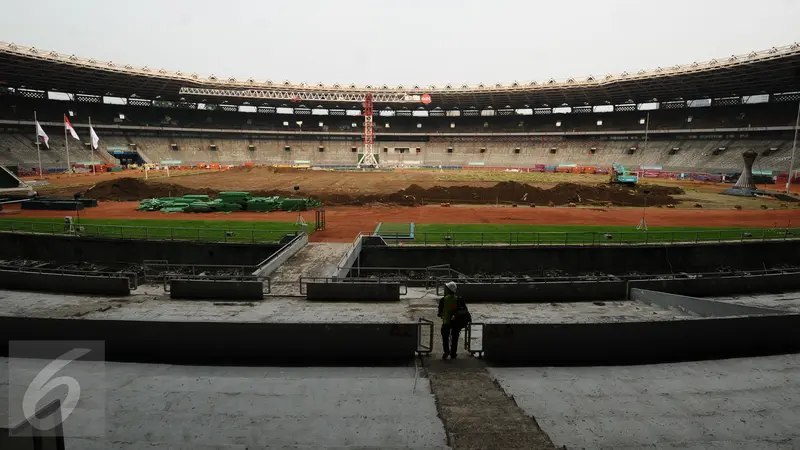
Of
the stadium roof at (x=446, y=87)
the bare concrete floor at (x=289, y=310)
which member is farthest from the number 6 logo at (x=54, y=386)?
the stadium roof at (x=446, y=87)

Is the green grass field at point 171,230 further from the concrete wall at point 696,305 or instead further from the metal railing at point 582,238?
the concrete wall at point 696,305

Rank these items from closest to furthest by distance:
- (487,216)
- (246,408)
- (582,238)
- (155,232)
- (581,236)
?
1. (246,408)
2. (582,238)
3. (581,236)
4. (155,232)
5. (487,216)

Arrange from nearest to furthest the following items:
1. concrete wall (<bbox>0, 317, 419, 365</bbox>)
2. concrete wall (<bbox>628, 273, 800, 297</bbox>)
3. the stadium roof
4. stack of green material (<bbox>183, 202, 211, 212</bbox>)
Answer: concrete wall (<bbox>0, 317, 419, 365</bbox>) < concrete wall (<bbox>628, 273, 800, 297</bbox>) < stack of green material (<bbox>183, 202, 211, 212</bbox>) < the stadium roof

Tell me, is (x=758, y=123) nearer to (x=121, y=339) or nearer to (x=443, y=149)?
(x=443, y=149)

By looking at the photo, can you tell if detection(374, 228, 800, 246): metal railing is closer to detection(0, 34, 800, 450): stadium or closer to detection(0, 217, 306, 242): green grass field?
detection(0, 34, 800, 450): stadium

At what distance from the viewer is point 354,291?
13367 mm

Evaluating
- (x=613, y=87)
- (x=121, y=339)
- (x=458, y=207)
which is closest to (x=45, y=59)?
(x=458, y=207)

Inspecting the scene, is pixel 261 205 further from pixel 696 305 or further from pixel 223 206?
pixel 696 305

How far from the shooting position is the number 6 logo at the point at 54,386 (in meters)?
6.85

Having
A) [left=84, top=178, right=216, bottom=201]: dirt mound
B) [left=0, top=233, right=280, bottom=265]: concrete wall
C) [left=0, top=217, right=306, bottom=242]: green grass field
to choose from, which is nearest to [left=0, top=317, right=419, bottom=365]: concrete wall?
[left=0, top=233, right=280, bottom=265]: concrete wall

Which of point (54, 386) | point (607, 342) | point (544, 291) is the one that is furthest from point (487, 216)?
point (54, 386)

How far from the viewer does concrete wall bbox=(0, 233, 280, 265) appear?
21219mm

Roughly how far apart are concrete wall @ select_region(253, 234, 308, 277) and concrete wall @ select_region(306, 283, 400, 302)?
3622mm

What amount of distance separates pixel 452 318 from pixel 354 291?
5.39m
